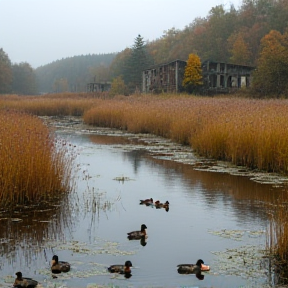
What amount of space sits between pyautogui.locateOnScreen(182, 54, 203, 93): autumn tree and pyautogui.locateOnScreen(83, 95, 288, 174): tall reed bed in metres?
17.4

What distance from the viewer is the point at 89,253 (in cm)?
652

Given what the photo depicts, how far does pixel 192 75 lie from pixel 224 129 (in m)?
26.9

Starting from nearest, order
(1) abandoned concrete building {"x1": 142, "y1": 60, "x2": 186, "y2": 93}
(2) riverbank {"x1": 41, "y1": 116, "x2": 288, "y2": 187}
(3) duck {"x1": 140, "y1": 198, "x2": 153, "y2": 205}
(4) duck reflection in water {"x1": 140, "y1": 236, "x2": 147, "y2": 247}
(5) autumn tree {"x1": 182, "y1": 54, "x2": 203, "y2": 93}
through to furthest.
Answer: (4) duck reflection in water {"x1": 140, "y1": 236, "x2": 147, "y2": 247}
(3) duck {"x1": 140, "y1": 198, "x2": 153, "y2": 205}
(2) riverbank {"x1": 41, "y1": 116, "x2": 288, "y2": 187}
(5) autumn tree {"x1": 182, "y1": 54, "x2": 203, "y2": 93}
(1) abandoned concrete building {"x1": 142, "y1": 60, "x2": 186, "y2": 93}

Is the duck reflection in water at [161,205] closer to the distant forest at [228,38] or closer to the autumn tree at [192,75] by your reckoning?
the autumn tree at [192,75]

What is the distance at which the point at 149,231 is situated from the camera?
7.62 meters

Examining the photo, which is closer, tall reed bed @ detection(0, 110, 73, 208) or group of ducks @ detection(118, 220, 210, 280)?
group of ducks @ detection(118, 220, 210, 280)

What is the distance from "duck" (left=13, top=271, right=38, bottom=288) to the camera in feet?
17.5

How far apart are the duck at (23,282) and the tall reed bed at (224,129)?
758cm

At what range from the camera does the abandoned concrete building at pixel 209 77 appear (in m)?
42.6

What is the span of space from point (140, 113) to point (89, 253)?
1630 cm

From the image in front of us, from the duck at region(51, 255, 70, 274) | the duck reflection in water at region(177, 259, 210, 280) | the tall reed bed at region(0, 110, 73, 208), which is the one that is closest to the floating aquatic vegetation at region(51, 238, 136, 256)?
the duck at region(51, 255, 70, 274)

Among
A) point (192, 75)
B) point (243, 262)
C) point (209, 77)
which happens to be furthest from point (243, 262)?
point (209, 77)

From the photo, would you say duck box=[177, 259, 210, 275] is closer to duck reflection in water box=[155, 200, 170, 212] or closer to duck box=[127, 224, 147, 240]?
duck box=[127, 224, 147, 240]

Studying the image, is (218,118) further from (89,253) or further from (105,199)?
(89,253)
